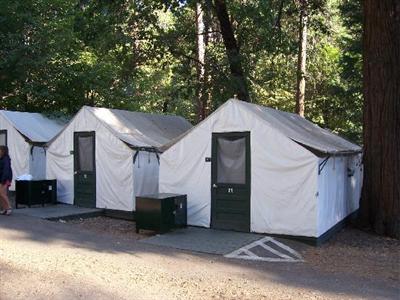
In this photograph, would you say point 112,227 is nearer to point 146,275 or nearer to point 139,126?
point 139,126

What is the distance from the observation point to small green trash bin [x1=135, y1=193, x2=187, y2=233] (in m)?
10.9

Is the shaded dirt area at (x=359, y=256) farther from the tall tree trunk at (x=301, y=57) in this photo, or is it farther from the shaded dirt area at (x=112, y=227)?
the tall tree trunk at (x=301, y=57)

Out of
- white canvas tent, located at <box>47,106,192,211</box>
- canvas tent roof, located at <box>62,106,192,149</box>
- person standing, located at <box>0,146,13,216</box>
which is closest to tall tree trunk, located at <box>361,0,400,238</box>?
white canvas tent, located at <box>47,106,192,211</box>

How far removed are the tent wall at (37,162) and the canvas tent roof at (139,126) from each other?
10.1 feet

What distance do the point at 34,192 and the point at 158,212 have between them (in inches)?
193

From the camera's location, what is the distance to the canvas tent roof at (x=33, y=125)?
55.7 feet

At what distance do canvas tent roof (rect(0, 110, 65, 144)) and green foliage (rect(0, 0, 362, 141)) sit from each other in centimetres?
319

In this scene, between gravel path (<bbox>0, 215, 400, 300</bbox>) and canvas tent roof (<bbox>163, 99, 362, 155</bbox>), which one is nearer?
gravel path (<bbox>0, 215, 400, 300</bbox>)

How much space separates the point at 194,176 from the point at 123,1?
786 centimetres

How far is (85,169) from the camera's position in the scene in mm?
14484

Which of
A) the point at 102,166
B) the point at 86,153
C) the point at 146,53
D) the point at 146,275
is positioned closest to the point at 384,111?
the point at 102,166

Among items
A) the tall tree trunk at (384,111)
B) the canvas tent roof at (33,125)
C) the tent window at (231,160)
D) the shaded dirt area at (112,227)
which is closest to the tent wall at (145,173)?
the shaded dirt area at (112,227)

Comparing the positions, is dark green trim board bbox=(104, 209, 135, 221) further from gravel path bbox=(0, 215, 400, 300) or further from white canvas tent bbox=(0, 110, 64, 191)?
white canvas tent bbox=(0, 110, 64, 191)

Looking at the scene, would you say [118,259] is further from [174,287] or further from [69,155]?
[69,155]
